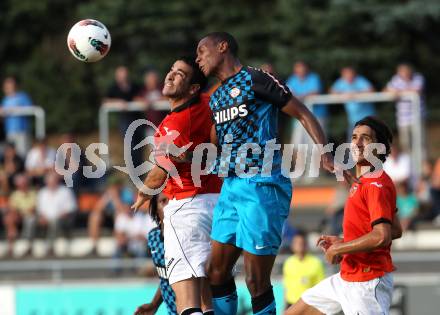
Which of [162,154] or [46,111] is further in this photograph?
[46,111]

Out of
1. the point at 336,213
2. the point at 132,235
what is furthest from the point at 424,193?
the point at 132,235

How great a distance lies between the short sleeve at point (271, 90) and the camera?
23.9 feet

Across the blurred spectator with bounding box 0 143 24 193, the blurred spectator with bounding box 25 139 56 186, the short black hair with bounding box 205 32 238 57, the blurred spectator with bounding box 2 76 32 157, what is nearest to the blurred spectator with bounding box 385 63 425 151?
the blurred spectator with bounding box 25 139 56 186

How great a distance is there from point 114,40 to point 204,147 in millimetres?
19677

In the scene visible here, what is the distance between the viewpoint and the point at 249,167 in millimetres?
7375

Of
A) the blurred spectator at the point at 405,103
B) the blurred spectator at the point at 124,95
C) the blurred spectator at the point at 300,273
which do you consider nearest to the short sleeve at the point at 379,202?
the blurred spectator at the point at 300,273

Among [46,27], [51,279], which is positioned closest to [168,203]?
[51,279]

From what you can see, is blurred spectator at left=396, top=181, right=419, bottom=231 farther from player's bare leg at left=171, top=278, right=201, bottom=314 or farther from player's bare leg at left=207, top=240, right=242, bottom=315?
player's bare leg at left=171, top=278, right=201, bottom=314

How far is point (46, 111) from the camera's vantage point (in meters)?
28.4

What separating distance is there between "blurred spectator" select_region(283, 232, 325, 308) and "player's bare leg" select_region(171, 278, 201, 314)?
3.49 m

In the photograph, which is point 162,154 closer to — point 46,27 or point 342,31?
point 342,31

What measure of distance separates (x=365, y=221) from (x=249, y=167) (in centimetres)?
90

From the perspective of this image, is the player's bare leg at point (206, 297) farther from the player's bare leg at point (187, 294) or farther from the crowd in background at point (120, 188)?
the crowd in background at point (120, 188)

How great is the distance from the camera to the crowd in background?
14.8m
